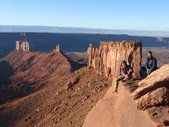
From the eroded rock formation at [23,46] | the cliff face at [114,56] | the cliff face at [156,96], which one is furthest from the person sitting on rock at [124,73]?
the eroded rock formation at [23,46]

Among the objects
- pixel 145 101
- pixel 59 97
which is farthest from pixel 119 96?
pixel 59 97

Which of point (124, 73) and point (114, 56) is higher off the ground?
point (124, 73)

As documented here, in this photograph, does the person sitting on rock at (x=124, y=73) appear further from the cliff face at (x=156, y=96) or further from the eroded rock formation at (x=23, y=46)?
the eroded rock formation at (x=23, y=46)

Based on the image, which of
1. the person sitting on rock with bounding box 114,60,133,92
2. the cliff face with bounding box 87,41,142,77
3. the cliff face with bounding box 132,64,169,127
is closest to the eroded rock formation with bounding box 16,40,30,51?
the cliff face with bounding box 87,41,142,77

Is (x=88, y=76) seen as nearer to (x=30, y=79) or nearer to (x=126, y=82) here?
(x=126, y=82)

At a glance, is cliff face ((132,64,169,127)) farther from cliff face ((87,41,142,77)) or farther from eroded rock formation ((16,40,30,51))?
eroded rock formation ((16,40,30,51))

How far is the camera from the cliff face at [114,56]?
41031 millimetres

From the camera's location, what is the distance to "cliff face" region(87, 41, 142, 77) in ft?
135

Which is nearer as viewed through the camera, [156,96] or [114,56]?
[156,96]

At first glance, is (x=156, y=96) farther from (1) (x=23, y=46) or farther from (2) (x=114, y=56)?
(1) (x=23, y=46)

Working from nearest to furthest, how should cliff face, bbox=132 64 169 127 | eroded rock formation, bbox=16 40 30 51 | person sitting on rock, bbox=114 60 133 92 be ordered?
cliff face, bbox=132 64 169 127, person sitting on rock, bbox=114 60 133 92, eroded rock formation, bbox=16 40 30 51

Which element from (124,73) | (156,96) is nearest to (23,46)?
(124,73)

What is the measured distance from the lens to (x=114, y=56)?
49406mm

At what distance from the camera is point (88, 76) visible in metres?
55.5
